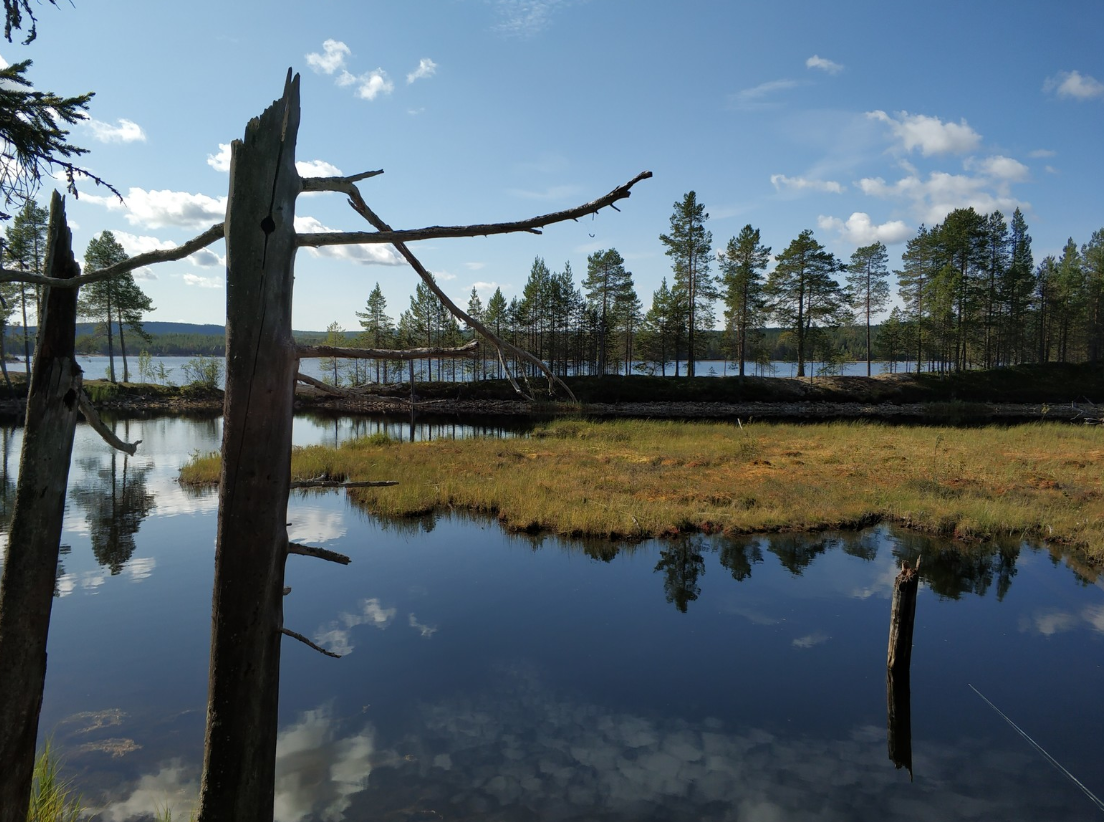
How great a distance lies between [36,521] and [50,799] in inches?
160

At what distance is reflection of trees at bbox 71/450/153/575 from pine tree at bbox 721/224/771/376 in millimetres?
52845

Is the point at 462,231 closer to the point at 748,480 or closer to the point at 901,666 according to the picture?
the point at 901,666

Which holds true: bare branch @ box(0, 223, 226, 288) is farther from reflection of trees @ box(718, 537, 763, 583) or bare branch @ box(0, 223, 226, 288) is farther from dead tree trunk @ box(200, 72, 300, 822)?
reflection of trees @ box(718, 537, 763, 583)

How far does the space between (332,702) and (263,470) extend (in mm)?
7281

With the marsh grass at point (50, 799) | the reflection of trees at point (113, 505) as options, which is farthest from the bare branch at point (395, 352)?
the reflection of trees at point (113, 505)

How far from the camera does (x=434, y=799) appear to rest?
22.6 ft

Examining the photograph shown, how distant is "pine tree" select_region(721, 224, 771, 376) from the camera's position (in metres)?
62.0

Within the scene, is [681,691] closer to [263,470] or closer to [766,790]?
[766,790]

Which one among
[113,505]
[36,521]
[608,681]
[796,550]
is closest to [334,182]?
[36,521]

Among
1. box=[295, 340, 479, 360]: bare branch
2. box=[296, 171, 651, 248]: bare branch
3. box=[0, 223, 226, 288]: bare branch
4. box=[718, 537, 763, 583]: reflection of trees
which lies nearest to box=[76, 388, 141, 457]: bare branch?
box=[0, 223, 226, 288]: bare branch

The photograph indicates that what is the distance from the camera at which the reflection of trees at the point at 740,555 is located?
46.5ft

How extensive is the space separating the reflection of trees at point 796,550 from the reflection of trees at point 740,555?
17.6 inches

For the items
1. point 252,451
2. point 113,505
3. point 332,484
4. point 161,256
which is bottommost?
point 113,505

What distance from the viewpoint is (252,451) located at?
291 centimetres
